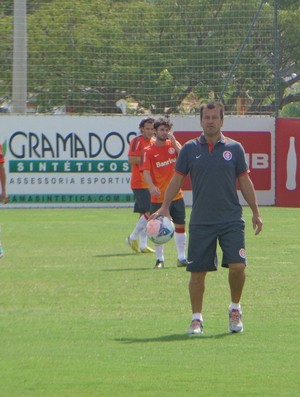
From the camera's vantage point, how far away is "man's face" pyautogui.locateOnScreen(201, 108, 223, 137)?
34.6 feet

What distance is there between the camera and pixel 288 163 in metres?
29.5

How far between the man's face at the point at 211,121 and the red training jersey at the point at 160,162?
6.19 m

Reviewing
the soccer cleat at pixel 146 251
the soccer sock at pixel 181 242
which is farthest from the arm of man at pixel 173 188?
the soccer cleat at pixel 146 251

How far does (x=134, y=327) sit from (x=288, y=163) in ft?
61.6

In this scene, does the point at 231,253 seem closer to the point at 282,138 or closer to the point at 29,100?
the point at 282,138

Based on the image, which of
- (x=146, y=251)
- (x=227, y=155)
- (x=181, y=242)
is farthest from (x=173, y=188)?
(x=146, y=251)

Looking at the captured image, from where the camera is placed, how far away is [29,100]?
31.8 m

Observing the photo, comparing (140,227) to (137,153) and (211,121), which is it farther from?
(211,121)

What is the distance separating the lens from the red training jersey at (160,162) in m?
16.8

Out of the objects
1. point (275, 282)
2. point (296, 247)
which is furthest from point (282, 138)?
point (275, 282)

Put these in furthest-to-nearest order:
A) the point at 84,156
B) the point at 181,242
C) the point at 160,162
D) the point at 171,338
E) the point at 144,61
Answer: the point at 144,61 → the point at 84,156 → the point at 160,162 → the point at 181,242 → the point at 171,338

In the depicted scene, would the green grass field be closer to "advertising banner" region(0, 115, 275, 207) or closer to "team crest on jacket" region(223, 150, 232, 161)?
"team crest on jacket" region(223, 150, 232, 161)

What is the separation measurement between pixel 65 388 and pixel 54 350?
1599mm

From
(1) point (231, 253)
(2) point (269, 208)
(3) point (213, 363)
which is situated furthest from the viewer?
(2) point (269, 208)
